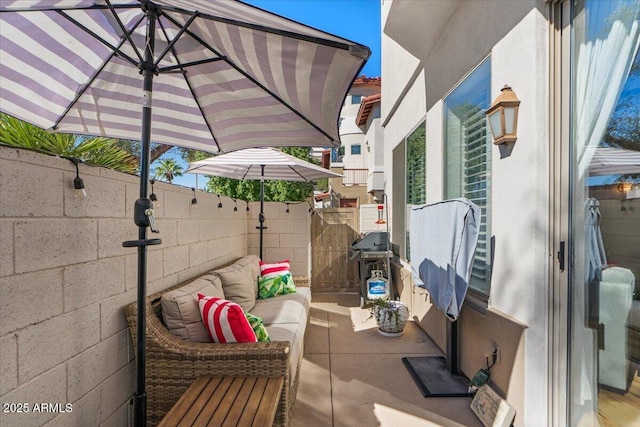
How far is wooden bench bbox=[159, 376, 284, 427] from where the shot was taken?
5.23 ft

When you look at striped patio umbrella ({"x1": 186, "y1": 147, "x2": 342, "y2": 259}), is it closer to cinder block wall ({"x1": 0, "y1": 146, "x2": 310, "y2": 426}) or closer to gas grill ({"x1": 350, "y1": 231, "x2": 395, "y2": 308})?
gas grill ({"x1": 350, "y1": 231, "x2": 395, "y2": 308})

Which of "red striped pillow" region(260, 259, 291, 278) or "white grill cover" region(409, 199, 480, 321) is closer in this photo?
"white grill cover" region(409, 199, 480, 321)

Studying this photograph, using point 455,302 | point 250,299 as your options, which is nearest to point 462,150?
point 455,302

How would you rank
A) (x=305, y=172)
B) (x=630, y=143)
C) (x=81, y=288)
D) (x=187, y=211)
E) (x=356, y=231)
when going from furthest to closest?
(x=356, y=231)
(x=305, y=172)
(x=187, y=211)
(x=81, y=288)
(x=630, y=143)

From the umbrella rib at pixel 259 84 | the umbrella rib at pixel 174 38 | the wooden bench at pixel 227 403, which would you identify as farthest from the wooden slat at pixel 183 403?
the umbrella rib at pixel 259 84

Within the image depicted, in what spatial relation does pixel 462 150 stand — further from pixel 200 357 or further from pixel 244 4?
pixel 200 357

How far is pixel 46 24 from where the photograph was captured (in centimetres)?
174

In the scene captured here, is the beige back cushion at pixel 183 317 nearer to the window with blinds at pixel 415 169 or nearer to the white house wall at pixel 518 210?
the white house wall at pixel 518 210

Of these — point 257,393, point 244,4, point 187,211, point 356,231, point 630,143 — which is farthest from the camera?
point 356,231

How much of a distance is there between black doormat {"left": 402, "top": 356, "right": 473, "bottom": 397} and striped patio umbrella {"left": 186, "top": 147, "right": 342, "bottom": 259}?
2.76 m

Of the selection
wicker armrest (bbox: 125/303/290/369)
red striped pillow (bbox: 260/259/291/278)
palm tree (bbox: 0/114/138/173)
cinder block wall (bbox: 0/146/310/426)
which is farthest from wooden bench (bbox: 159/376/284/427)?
palm tree (bbox: 0/114/138/173)

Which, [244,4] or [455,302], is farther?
[455,302]

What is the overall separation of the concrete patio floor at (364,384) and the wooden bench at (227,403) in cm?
74

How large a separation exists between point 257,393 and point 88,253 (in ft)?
3.84
